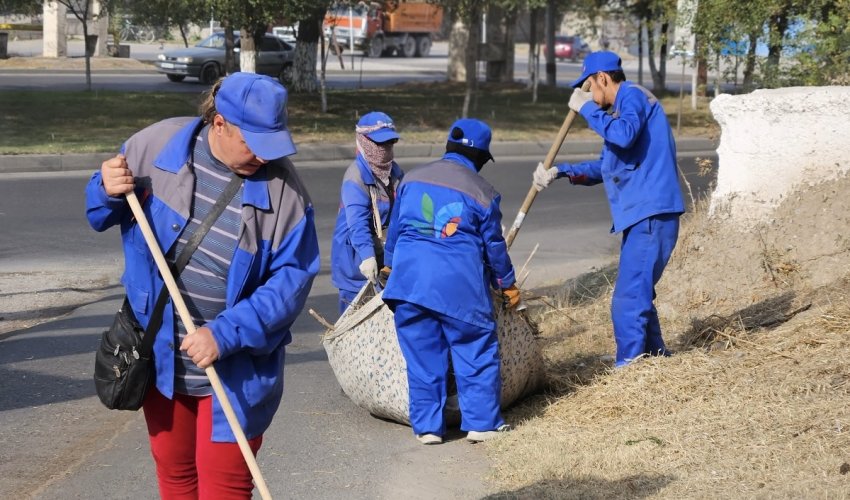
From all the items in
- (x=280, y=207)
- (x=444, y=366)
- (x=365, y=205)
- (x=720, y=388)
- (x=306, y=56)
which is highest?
(x=306, y=56)

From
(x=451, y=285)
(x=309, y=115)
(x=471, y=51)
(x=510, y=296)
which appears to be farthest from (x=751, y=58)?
(x=451, y=285)

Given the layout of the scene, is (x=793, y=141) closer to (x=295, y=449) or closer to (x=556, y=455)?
(x=556, y=455)

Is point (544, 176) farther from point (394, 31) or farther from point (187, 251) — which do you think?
point (394, 31)

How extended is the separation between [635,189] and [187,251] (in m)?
3.05

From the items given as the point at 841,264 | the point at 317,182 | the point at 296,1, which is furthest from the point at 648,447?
the point at 296,1

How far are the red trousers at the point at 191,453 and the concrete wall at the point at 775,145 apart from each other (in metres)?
5.27

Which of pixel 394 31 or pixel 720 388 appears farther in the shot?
pixel 394 31

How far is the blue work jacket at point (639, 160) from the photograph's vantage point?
5.67m

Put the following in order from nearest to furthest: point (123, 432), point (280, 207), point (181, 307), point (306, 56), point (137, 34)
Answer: point (181, 307)
point (280, 207)
point (123, 432)
point (306, 56)
point (137, 34)

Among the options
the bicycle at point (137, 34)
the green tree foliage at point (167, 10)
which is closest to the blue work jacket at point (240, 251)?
the green tree foliage at point (167, 10)

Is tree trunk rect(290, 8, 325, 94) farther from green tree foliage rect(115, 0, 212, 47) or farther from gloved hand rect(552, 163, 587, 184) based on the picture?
gloved hand rect(552, 163, 587, 184)

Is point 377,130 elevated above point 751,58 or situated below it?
below

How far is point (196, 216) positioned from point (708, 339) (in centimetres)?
399

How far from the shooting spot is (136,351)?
3.31 meters
